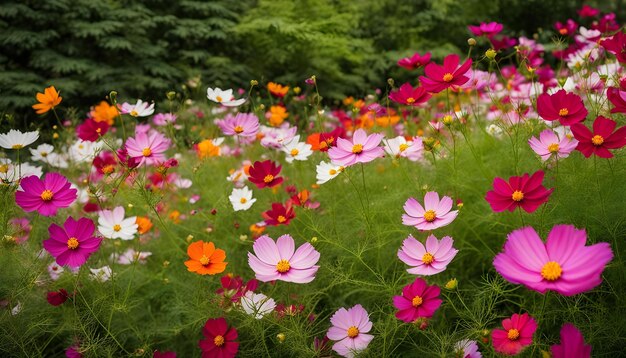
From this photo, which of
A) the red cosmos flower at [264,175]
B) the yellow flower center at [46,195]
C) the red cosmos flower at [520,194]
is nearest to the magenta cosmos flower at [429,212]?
the red cosmos flower at [520,194]

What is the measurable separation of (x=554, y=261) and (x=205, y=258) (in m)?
0.64

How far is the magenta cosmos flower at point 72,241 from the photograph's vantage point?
2.84 ft

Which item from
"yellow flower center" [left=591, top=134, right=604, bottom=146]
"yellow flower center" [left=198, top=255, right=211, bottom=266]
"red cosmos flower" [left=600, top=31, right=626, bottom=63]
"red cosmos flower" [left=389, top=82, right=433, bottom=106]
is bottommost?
"yellow flower center" [left=198, top=255, right=211, bottom=266]

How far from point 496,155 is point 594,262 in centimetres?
82

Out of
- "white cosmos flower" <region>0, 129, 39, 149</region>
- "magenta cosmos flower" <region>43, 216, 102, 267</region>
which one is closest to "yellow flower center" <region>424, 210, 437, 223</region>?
"magenta cosmos flower" <region>43, 216, 102, 267</region>

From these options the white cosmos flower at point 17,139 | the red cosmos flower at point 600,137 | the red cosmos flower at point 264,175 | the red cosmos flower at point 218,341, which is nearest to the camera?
the red cosmos flower at point 600,137

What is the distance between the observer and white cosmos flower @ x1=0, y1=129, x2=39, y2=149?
3.39 ft

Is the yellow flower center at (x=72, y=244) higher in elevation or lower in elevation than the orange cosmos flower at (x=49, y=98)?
lower

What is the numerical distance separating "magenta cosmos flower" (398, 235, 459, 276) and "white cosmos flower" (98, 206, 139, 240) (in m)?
0.67

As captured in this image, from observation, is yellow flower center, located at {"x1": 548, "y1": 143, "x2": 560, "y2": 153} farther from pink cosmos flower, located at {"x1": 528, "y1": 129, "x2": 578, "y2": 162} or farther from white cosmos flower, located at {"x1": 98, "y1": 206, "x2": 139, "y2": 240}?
white cosmos flower, located at {"x1": 98, "y1": 206, "x2": 139, "y2": 240}

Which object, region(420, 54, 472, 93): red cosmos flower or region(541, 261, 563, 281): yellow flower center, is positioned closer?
region(541, 261, 563, 281): yellow flower center

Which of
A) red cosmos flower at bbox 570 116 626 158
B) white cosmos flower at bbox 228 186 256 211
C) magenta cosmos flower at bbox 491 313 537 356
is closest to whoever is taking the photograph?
magenta cosmos flower at bbox 491 313 537 356

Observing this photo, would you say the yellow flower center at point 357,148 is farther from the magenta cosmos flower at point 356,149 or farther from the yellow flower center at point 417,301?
the yellow flower center at point 417,301

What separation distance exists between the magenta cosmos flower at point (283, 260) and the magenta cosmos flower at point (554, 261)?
0.35 m
